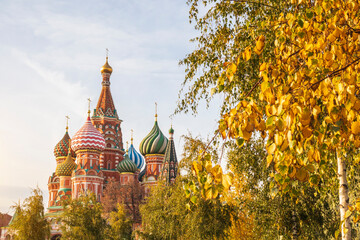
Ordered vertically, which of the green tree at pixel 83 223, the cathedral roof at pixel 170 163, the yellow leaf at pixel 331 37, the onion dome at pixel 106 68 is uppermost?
the onion dome at pixel 106 68

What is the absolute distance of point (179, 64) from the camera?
27.1 feet

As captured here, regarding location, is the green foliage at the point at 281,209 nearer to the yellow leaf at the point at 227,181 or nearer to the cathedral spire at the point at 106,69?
the yellow leaf at the point at 227,181

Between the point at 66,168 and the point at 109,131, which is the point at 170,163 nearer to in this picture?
the point at 66,168

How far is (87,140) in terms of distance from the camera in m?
54.2

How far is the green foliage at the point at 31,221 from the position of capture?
2159 centimetres

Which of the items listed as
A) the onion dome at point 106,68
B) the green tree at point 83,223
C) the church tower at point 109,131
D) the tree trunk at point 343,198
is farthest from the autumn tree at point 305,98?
the onion dome at point 106,68

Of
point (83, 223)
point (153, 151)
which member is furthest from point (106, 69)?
point (83, 223)

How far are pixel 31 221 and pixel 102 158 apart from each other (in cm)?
3805

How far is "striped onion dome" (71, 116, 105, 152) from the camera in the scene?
178ft

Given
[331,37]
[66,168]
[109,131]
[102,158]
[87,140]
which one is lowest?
[331,37]

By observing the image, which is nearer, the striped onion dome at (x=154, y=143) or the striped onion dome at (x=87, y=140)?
the striped onion dome at (x=87, y=140)

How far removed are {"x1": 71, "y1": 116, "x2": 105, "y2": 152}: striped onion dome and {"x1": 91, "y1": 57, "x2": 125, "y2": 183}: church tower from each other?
4.63 meters

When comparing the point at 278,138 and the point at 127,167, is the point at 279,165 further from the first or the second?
the point at 127,167

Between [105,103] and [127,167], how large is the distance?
1077cm
